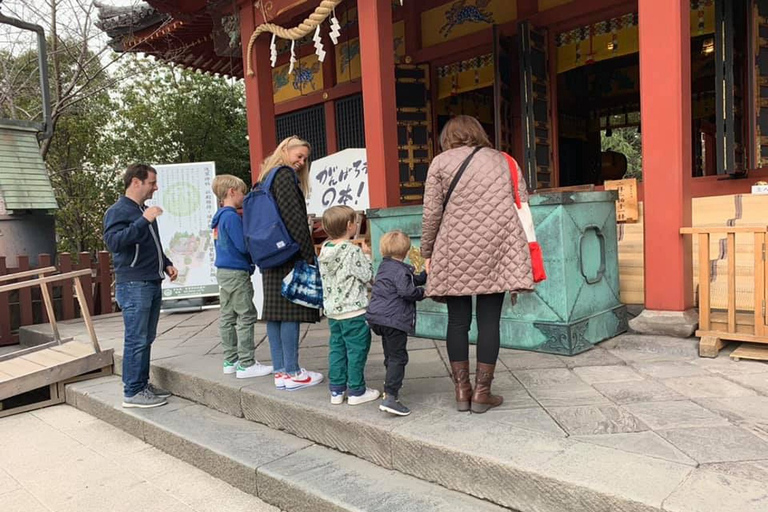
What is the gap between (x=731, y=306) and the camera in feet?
11.4

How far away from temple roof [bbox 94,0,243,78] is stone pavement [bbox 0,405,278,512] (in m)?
5.15

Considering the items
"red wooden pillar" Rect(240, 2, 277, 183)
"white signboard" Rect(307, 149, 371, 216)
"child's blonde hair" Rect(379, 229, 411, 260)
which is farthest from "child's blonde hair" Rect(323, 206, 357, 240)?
"red wooden pillar" Rect(240, 2, 277, 183)

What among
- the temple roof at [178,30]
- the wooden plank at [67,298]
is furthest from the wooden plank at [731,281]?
the wooden plank at [67,298]

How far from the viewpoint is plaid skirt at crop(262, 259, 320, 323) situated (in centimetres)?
333

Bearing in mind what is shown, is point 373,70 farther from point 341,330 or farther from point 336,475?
point 336,475

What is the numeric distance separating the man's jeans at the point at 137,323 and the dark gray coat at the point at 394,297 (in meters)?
1.87

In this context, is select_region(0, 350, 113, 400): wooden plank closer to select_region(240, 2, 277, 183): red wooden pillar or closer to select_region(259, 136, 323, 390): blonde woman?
select_region(259, 136, 323, 390): blonde woman

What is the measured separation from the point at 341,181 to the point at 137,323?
12.9 feet

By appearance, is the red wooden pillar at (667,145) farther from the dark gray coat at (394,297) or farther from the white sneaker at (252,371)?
the white sneaker at (252,371)

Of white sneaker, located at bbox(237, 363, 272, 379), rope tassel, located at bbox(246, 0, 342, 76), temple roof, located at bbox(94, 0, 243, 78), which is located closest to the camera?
white sneaker, located at bbox(237, 363, 272, 379)

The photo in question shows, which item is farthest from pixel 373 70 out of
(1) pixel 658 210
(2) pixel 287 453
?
(2) pixel 287 453

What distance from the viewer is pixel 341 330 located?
3023mm

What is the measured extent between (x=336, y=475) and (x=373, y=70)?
11.9ft

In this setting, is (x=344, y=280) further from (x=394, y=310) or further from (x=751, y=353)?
(x=751, y=353)
